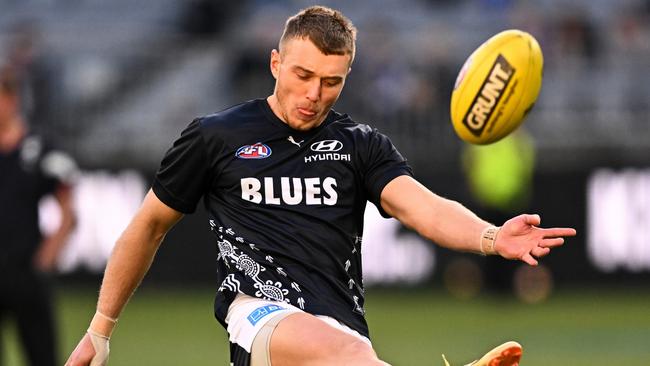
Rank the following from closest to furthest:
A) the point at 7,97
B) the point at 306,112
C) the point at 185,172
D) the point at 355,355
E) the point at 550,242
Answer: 1. the point at 550,242
2. the point at 355,355
3. the point at 306,112
4. the point at 185,172
5. the point at 7,97

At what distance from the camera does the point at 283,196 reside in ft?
20.2

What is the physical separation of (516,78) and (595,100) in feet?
40.2

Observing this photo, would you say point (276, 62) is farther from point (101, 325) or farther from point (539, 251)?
point (539, 251)

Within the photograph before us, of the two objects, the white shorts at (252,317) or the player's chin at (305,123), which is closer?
the white shorts at (252,317)

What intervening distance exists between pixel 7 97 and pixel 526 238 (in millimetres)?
5157

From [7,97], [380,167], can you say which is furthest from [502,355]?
[7,97]

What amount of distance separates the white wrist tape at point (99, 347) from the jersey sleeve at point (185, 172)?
67 centimetres

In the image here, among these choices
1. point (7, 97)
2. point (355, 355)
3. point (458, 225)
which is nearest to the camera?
point (355, 355)

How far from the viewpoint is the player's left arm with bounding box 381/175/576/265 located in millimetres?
5504

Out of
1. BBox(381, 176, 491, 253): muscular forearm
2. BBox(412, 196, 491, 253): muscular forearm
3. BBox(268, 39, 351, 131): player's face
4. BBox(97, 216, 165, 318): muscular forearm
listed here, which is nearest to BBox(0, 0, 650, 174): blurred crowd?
BBox(97, 216, 165, 318): muscular forearm

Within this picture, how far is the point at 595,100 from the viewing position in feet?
62.5

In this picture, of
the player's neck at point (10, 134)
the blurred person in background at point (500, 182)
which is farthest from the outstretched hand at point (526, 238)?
the blurred person in background at point (500, 182)

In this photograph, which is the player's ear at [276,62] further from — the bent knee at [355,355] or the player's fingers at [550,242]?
the player's fingers at [550,242]

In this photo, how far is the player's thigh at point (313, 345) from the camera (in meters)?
5.61
